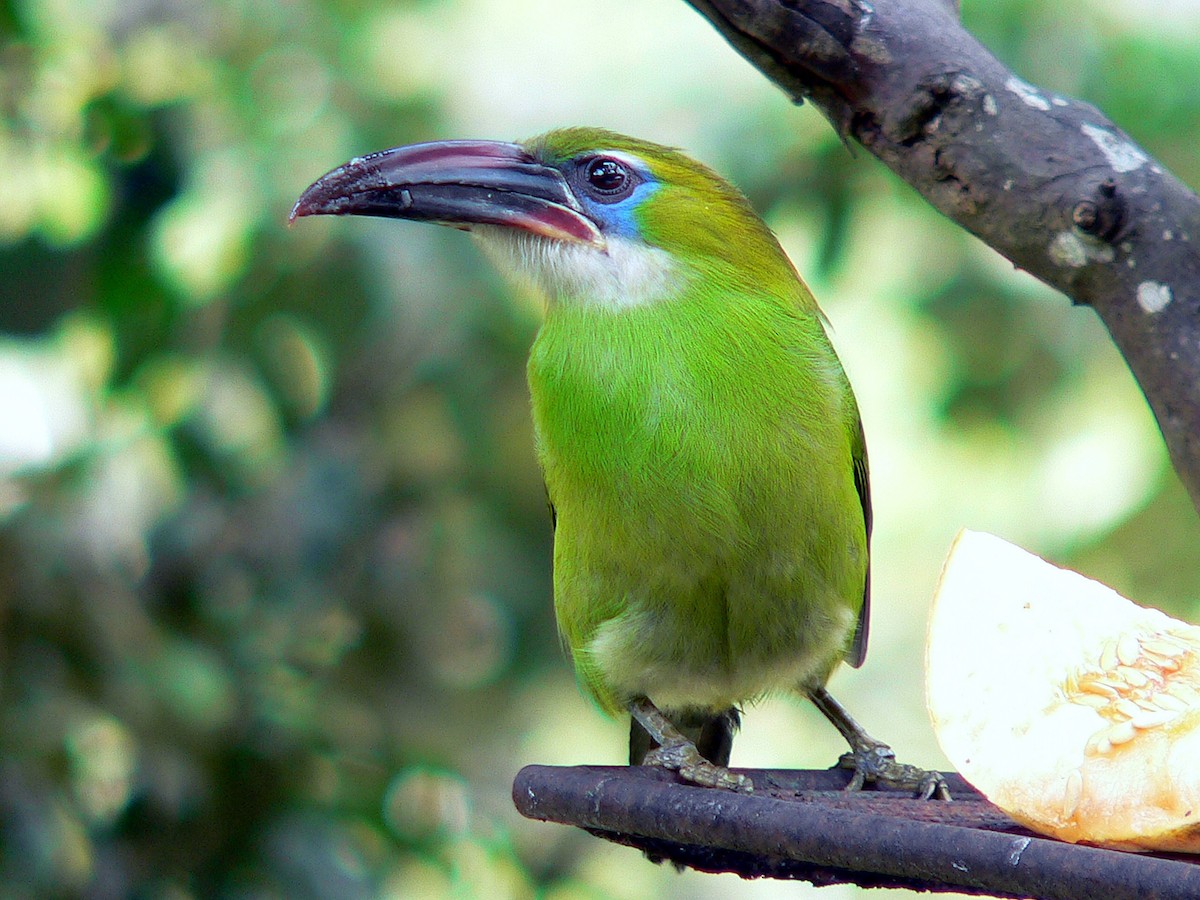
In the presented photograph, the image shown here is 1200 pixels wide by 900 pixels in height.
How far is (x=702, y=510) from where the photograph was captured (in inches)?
95.3

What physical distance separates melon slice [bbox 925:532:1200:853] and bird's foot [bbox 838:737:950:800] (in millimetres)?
633

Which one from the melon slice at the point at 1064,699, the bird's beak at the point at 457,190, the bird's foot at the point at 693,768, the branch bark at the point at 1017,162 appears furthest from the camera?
the bird's beak at the point at 457,190

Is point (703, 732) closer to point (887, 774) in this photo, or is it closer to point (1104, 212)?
point (887, 774)

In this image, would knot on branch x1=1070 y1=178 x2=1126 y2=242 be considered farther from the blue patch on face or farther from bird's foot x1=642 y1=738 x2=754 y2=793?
the blue patch on face

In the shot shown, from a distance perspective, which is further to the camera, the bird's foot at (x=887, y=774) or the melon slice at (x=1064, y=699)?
the bird's foot at (x=887, y=774)

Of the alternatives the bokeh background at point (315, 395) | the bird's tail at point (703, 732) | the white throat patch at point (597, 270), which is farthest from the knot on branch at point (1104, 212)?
the bokeh background at point (315, 395)

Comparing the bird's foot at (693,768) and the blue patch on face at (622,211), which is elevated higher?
the blue patch on face at (622,211)

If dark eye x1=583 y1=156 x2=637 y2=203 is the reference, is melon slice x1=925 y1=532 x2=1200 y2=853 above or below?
below

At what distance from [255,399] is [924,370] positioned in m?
2.68

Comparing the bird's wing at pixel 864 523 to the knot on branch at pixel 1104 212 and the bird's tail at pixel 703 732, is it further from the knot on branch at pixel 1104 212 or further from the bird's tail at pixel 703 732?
the knot on branch at pixel 1104 212

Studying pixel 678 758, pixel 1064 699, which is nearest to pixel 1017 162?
pixel 1064 699

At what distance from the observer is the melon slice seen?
58.9 inches

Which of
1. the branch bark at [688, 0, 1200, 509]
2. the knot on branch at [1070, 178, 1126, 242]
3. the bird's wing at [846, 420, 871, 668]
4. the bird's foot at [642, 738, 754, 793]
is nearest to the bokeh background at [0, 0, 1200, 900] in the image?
the bird's wing at [846, 420, 871, 668]

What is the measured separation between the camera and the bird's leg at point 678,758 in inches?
83.4
